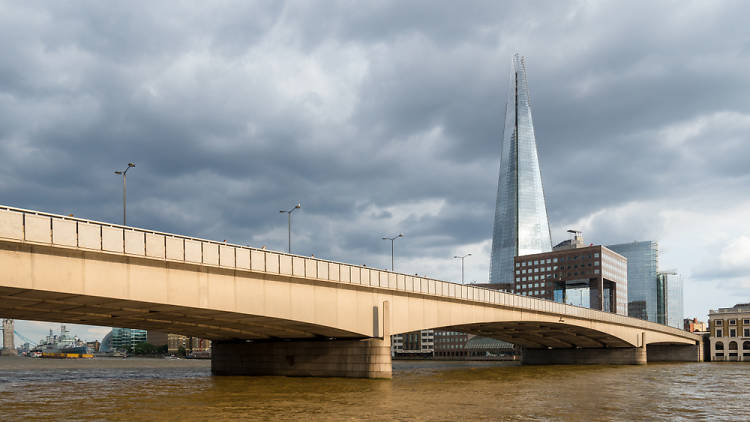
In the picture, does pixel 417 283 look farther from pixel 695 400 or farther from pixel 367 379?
pixel 695 400

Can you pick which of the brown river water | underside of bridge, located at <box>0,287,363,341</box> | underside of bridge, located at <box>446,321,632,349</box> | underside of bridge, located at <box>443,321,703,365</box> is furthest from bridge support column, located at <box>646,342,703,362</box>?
underside of bridge, located at <box>0,287,363,341</box>

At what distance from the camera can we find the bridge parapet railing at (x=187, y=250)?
1319 inches

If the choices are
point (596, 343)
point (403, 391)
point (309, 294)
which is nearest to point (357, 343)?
point (309, 294)

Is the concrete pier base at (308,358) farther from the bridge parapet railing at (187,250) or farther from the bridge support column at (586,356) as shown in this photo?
the bridge support column at (586,356)

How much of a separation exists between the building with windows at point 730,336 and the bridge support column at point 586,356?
46.8 metres

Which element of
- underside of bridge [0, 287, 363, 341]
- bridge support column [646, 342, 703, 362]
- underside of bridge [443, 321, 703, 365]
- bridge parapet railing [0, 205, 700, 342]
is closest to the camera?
bridge parapet railing [0, 205, 700, 342]

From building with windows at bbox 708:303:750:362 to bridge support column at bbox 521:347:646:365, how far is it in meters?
46.8

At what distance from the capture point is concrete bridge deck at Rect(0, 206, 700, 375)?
1341 inches

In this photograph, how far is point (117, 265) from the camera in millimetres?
36875

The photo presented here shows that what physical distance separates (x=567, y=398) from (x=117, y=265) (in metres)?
27.2

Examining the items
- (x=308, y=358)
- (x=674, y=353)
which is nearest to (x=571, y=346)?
(x=674, y=353)

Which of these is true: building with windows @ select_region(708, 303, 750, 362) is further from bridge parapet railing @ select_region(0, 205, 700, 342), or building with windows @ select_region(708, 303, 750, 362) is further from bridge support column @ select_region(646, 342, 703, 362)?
bridge parapet railing @ select_region(0, 205, 700, 342)

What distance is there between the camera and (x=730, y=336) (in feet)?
463

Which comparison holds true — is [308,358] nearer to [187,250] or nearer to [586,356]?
[187,250]
